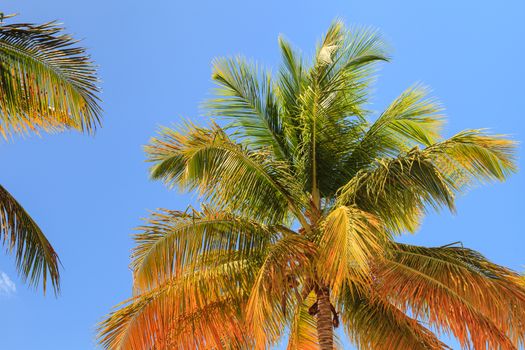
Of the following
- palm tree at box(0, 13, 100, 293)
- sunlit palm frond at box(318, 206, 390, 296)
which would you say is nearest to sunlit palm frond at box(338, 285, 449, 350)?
sunlit palm frond at box(318, 206, 390, 296)

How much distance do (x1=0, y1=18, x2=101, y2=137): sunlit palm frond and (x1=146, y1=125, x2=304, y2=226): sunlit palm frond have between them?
2231 millimetres

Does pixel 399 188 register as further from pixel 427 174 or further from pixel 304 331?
pixel 304 331

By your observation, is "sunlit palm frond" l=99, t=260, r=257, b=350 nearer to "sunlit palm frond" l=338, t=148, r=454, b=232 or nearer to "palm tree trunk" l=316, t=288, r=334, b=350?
"palm tree trunk" l=316, t=288, r=334, b=350

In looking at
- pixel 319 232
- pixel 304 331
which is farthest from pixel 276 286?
pixel 304 331

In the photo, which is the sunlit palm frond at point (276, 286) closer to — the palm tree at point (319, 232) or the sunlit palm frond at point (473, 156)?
the palm tree at point (319, 232)

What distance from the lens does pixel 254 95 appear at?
37.1ft

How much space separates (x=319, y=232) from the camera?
9.67 meters

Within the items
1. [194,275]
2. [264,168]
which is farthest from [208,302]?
[264,168]

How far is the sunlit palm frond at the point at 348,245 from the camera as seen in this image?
7.83 metres

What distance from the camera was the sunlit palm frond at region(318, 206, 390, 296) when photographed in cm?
783

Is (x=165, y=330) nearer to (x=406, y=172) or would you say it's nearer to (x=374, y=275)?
(x=374, y=275)

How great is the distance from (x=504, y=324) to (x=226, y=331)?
12.9 ft

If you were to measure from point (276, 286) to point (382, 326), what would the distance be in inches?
92.9

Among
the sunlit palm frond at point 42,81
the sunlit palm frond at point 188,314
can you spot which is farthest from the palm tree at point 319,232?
the sunlit palm frond at point 42,81
